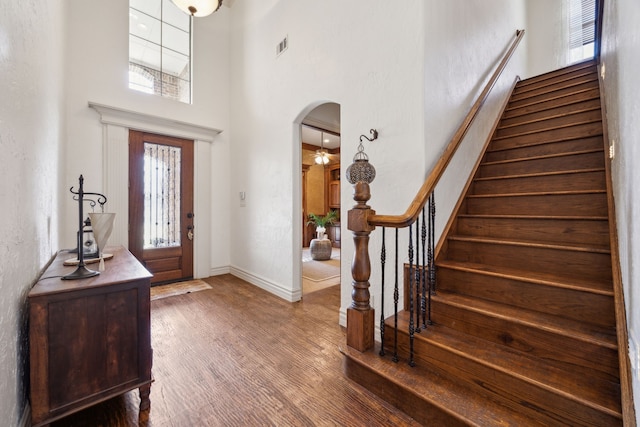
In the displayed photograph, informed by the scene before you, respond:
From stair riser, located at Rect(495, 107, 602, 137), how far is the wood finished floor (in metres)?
3.01

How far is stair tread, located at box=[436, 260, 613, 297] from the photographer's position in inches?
58.7

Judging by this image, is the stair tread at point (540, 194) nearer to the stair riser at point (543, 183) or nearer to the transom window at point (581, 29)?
the stair riser at point (543, 183)

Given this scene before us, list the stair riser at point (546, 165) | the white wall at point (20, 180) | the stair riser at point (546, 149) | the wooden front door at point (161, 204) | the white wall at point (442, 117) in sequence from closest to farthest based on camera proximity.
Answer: the white wall at point (20, 180), the white wall at point (442, 117), the stair riser at point (546, 165), the stair riser at point (546, 149), the wooden front door at point (161, 204)

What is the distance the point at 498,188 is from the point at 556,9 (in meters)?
5.44

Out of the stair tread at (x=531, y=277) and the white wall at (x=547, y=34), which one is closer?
the stair tread at (x=531, y=277)

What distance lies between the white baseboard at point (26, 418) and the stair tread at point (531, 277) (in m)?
2.51

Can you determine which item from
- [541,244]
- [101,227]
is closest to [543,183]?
[541,244]

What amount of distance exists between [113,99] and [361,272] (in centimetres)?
406

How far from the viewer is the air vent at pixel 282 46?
3.40 meters

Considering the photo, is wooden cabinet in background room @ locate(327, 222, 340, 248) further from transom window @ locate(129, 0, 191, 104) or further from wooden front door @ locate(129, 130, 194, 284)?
transom window @ locate(129, 0, 191, 104)

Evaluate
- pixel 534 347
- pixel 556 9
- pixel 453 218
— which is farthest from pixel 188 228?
pixel 556 9

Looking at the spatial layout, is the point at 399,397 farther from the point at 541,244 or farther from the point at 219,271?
the point at 219,271

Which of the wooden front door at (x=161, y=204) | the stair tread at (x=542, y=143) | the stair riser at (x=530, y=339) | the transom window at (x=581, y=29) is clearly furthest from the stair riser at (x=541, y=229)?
the transom window at (x=581, y=29)

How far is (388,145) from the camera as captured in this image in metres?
2.23
